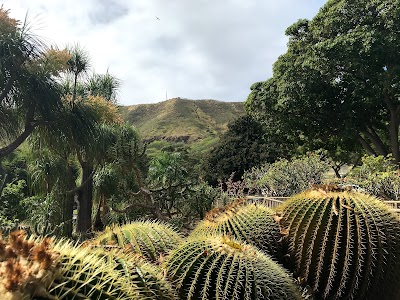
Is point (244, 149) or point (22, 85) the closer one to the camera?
point (22, 85)

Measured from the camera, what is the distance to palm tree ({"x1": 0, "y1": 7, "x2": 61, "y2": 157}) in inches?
340

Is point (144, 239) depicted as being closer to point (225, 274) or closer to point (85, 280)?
point (225, 274)

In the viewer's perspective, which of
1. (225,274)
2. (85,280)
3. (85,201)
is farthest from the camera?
(85,201)

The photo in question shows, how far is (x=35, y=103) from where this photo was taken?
896cm

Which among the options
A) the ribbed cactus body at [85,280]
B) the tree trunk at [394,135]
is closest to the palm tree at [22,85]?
the ribbed cactus body at [85,280]

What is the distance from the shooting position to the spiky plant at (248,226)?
3398 mm

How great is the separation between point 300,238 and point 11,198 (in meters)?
12.2

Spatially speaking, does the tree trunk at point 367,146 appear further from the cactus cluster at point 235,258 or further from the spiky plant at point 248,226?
the spiky plant at point 248,226

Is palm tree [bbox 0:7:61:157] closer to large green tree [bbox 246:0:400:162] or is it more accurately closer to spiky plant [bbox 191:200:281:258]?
spiky plant [bbox 191:200:281:258]

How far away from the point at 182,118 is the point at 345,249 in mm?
72421

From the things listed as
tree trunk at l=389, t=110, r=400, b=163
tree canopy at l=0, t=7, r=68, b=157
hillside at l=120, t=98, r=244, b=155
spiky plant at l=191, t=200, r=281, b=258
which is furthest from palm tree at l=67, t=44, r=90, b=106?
hillside at l=120, t=98, r=244, b=155

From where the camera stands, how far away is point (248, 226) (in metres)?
3.48

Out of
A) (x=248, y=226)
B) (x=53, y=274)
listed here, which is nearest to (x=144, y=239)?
(x=248, y=226)

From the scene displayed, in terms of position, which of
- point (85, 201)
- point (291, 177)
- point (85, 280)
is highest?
point (85, 280)
